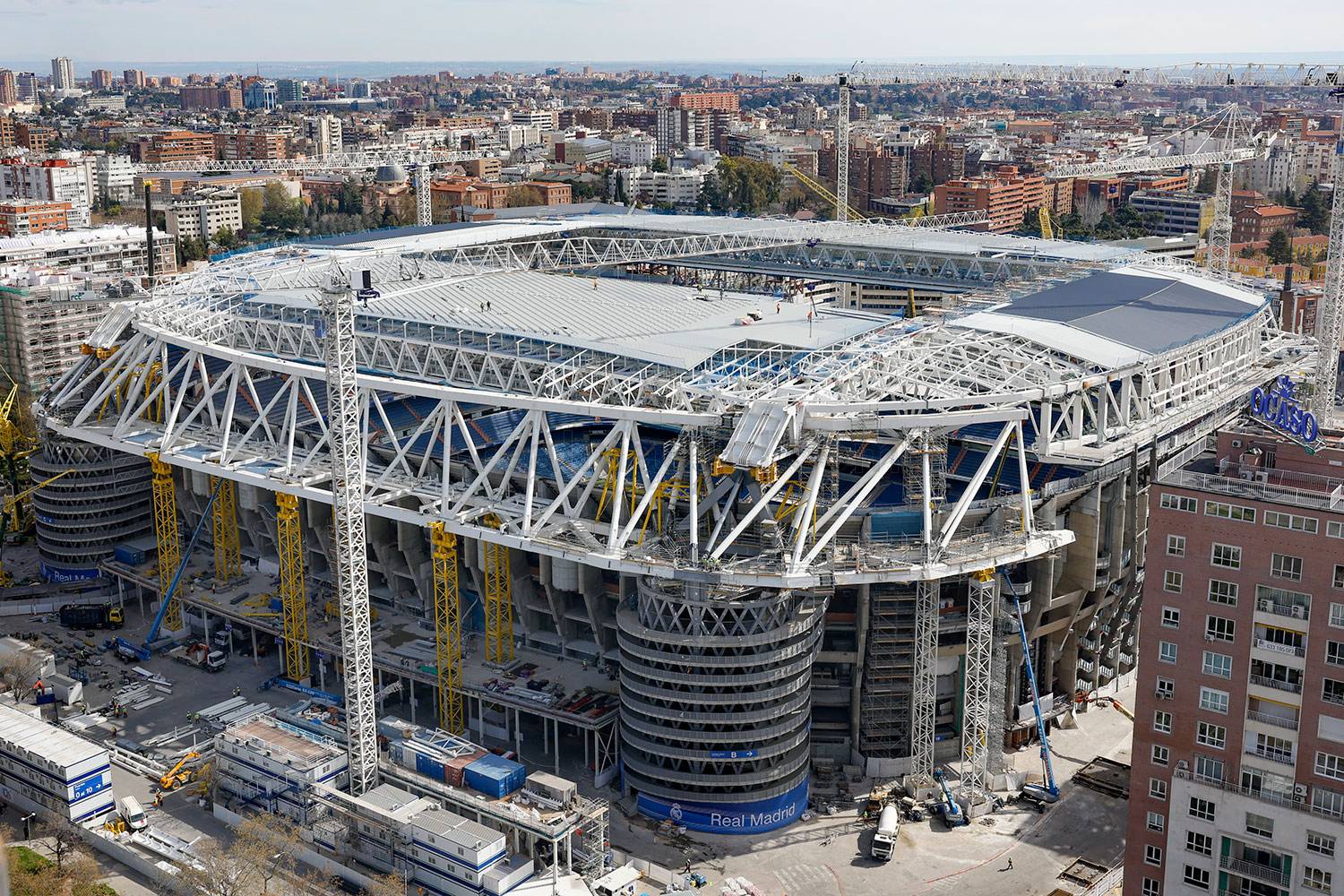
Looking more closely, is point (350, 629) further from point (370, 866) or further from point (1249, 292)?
point (1249, 292)

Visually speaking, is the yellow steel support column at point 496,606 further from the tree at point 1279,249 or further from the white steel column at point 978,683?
the tree at point 1279,249

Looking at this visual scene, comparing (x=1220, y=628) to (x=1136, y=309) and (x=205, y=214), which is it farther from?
(x=205, y=214)

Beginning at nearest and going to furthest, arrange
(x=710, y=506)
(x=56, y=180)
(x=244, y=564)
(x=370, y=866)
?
(x=370, y=866), (x=710, y=506), (x=244, y=564), (x=56, y=180)

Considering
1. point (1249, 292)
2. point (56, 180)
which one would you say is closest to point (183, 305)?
point (1249, 292)

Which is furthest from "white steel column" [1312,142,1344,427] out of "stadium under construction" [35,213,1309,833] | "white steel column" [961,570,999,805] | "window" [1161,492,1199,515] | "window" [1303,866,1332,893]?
"window" [1303,866,1332,893]

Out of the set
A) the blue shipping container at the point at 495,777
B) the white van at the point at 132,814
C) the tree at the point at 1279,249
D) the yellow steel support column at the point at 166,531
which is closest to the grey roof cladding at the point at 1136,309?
the blue shipping container at the point at 495,777

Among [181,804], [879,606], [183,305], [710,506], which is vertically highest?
[183,305]

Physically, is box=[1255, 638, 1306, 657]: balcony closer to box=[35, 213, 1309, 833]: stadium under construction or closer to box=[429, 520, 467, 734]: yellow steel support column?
box=[35, 213, 1309, 833]: stadium under construction
